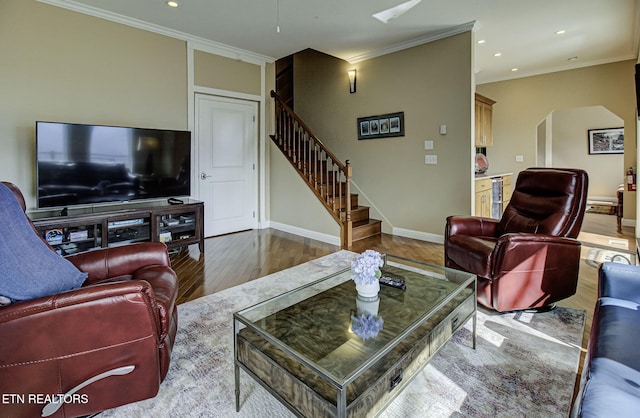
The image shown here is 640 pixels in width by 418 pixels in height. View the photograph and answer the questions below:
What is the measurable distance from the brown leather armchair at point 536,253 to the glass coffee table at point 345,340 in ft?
1.21

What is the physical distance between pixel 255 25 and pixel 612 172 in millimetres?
9353

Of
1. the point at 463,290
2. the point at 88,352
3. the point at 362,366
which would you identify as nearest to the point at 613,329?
the point at 463,290

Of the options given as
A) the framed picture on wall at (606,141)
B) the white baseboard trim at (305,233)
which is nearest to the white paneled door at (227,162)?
the white baseboard trim at (305,233)

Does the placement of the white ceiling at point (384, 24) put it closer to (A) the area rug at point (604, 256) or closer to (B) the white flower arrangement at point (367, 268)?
(A) the area rug at point (604, 256)

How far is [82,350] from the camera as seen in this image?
136 centimetres

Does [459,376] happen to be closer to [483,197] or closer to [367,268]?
[367,268]

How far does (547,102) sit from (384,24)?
3.96m

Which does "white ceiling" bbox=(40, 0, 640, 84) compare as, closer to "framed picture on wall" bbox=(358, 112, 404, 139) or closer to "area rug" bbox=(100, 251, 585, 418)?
"framed picture on wall" bbox=(358, 112, 404, 139)

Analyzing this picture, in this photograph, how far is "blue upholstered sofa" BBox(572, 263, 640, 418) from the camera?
958 millimetres

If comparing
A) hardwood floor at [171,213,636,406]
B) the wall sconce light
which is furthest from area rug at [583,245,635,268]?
the wall sconce light

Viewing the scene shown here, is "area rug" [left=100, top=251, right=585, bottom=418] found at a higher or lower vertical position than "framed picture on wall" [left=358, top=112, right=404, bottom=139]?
lower

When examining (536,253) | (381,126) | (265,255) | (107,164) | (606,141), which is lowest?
(265,255)

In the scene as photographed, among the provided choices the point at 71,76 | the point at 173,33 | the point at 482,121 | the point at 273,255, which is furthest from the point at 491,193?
the point at 71,76

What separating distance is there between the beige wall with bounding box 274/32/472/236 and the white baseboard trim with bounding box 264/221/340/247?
1.08m
